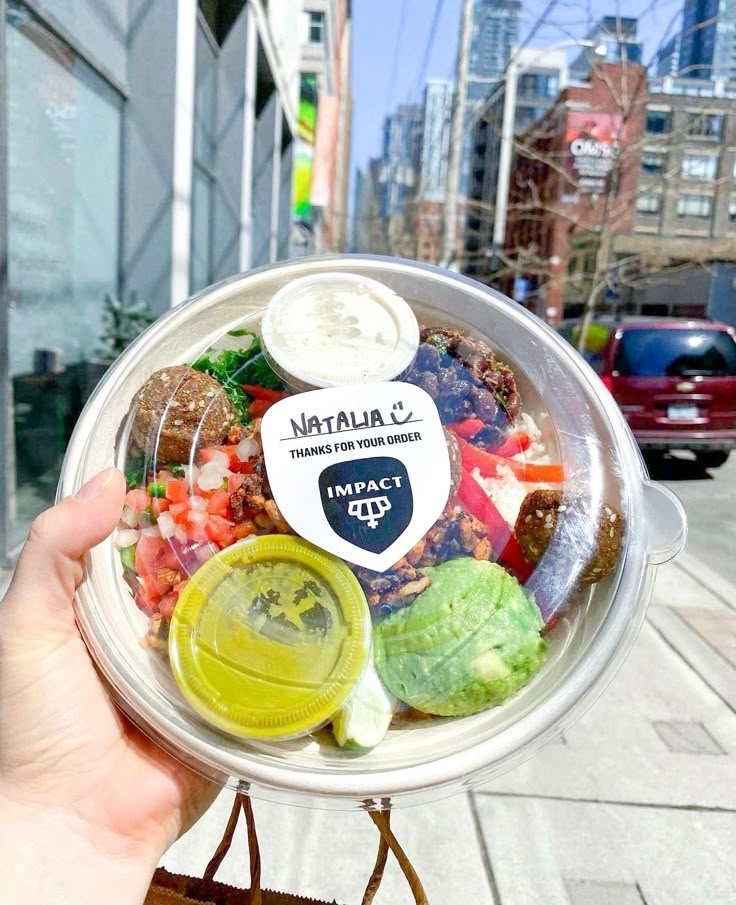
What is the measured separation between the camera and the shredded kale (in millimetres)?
1405

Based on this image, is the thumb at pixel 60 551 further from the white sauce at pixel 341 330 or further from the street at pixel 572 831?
the street at pixel 572 831

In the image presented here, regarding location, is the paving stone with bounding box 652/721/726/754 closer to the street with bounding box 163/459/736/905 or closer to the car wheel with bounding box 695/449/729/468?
the street with bounding box 163/459/736/905

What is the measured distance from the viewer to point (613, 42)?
8820 millimetres

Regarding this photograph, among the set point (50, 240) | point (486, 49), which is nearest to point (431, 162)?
point (486, 49)

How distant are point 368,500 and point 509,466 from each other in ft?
1.01

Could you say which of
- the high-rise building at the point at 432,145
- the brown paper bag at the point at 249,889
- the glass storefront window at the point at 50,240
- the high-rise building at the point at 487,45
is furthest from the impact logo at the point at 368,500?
the high-rise building at the point at 432,145

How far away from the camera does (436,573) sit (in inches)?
49.9

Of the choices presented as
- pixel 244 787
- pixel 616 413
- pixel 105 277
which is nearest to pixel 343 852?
pixel 244 787

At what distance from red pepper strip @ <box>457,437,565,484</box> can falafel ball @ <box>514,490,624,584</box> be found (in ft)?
0.19

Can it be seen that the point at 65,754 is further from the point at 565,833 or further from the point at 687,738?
the point at 687,738

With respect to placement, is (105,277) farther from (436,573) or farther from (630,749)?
(436,573)

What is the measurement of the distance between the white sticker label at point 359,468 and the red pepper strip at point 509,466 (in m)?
0.07

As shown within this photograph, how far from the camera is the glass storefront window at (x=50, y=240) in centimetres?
485

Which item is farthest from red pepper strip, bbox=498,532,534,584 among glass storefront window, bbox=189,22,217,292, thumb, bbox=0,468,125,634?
glass storefront window, bbox=189,22,217,292
